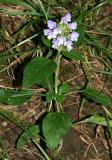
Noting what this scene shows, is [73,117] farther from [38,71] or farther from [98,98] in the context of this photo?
[38,71]

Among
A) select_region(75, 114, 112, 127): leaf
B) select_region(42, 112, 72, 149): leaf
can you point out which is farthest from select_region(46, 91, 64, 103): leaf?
select_region(75, 114, 112, 127): leaf

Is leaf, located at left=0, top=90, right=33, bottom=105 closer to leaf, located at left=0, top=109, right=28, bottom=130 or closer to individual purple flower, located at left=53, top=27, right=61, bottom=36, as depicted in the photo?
leaf, located at left=0, top=109, right=28, bottom=130

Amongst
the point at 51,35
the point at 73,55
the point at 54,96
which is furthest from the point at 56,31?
the point at 54,96

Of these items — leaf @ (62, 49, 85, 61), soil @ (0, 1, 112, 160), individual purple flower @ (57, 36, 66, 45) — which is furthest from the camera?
soil @ (0, 1, 112, 160)

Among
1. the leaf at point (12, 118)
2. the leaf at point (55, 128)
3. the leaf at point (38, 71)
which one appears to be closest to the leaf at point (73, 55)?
the leaf at point (38, 71)

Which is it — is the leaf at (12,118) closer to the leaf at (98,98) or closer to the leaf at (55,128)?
the leaf at (55,128)

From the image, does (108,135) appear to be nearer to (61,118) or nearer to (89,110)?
(89,110)

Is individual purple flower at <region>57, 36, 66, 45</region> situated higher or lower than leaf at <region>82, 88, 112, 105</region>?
higher
